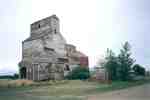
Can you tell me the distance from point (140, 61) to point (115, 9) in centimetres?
178

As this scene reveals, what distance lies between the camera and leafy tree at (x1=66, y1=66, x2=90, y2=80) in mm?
5098

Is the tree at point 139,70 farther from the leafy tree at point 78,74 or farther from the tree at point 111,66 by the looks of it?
the leafy tree at point 78,74

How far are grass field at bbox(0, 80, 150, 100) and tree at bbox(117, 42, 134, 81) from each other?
0.25 m

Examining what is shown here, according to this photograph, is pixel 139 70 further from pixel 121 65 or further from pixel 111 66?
pixel 111 66

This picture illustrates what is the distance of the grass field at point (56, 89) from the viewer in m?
4.29

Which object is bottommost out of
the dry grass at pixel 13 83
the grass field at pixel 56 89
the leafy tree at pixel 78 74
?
the grass field at pixel 56 89

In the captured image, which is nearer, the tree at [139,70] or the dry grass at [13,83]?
the dry grass at [13,83]

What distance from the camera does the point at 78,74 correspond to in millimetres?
5141

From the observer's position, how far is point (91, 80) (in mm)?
5051

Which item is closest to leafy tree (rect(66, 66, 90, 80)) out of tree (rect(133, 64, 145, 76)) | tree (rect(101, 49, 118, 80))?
tree (rect(101, 49, 118, 80))

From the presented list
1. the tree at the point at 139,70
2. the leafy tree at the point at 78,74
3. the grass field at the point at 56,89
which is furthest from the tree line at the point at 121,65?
the leafy tree at the point at 78,74

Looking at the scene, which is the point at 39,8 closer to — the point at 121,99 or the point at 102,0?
the point at 102,0

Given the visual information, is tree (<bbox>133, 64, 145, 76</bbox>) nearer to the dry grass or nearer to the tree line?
the tree line

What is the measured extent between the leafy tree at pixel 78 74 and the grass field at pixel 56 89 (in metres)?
0.19
